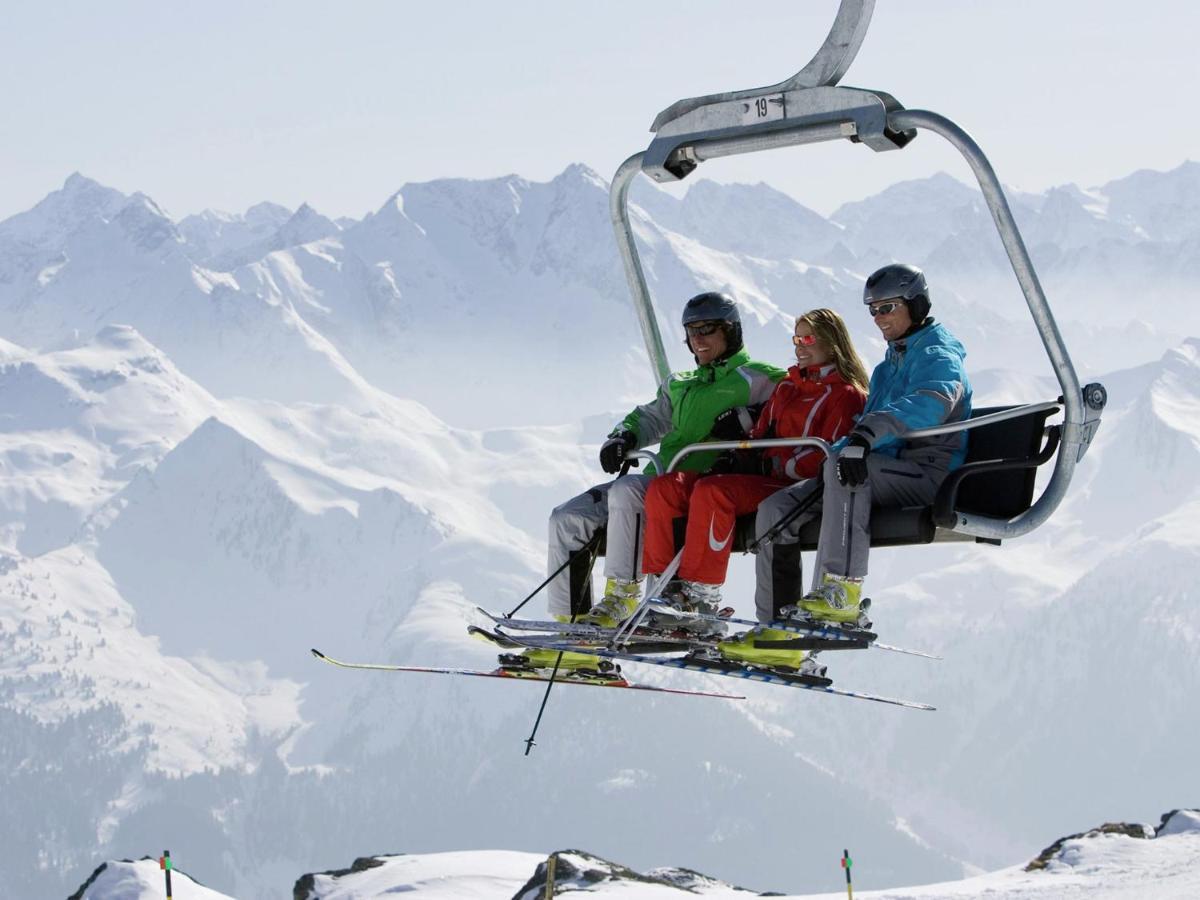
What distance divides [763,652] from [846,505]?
3.21ft

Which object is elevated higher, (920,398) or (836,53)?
(836,53)

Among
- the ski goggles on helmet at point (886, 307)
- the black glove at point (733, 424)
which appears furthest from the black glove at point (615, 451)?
the ski goggles on helmet at point (886, 307)

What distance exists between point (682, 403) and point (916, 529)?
1815mm

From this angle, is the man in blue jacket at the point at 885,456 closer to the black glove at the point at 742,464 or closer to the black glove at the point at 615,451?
the black glove at the point at 742,464

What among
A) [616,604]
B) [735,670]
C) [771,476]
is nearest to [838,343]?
[771,476]

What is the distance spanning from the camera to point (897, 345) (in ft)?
29.1

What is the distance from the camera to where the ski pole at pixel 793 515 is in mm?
8781

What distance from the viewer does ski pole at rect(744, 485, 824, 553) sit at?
878 cm

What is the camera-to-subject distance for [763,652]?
8.98 metres

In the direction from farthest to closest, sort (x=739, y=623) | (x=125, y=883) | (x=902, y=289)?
(x=125, y=883) → (x=739, y=623) → (x=902, y=289)

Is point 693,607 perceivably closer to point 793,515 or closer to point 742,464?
point 793,515

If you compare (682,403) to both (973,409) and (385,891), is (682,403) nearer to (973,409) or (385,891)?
(973,409)

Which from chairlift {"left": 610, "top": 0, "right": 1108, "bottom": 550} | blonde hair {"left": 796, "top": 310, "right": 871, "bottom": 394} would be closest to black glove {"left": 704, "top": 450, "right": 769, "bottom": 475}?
chairlift {"left": 610, "top": 0, "right": 1108, "bottom": 550}

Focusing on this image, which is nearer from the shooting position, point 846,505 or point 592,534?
point 846,505
